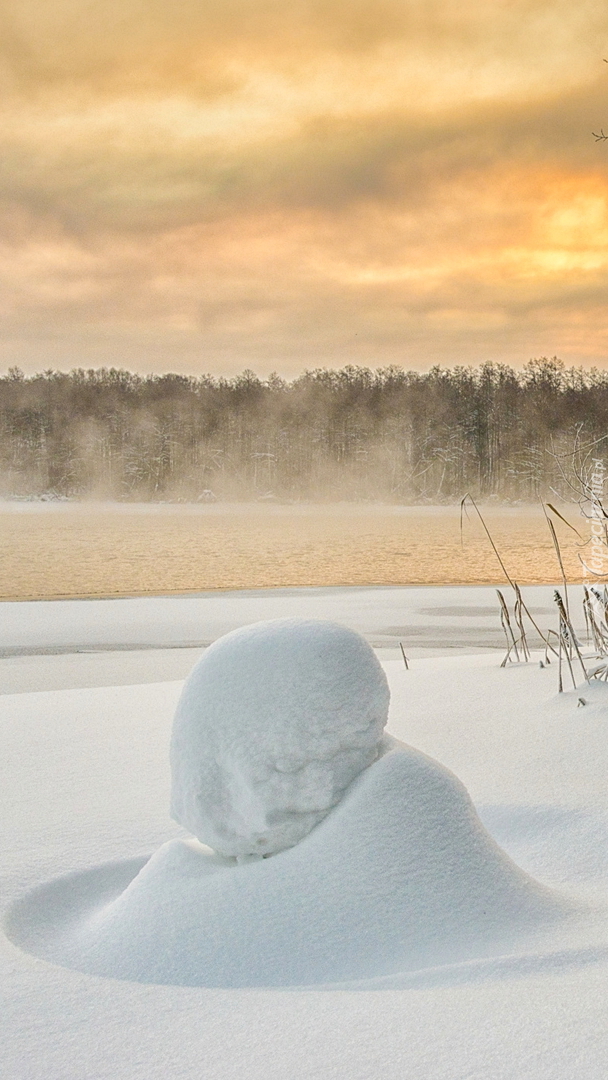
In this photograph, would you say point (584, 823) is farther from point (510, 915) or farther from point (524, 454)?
point (524, 454)

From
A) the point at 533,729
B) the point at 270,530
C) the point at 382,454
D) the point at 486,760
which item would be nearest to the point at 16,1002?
the point at 486,760

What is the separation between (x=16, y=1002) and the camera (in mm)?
1320

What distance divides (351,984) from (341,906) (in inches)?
5.6

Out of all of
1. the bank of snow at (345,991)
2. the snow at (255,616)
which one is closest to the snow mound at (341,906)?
the bank of snow at (345,991)

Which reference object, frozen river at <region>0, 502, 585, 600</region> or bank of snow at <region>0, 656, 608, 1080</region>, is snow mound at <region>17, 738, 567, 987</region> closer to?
bank of snow at <region>0, 656, 608, 1080</region>

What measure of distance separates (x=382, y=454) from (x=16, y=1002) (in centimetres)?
3923

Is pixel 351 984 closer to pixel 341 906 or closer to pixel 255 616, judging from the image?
pixel 341 906

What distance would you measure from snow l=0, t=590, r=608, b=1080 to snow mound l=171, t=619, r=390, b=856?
0.07m

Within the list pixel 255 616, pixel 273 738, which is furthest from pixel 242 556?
pixel 273 738

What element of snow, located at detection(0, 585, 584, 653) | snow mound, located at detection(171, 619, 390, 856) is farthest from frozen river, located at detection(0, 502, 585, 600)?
snow mound, located at detection(171, 619, 390, 856)

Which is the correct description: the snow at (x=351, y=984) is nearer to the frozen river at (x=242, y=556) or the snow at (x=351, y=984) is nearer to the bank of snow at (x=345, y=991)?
the bank of snow at (x=345, y=991)

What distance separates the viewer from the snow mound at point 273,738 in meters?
1.63

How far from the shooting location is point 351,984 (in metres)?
1.36

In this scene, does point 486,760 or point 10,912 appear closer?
point 10,912
